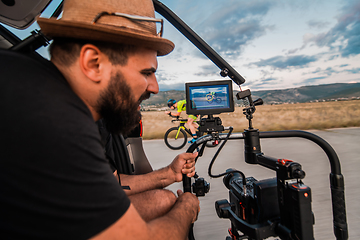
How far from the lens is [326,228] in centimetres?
184

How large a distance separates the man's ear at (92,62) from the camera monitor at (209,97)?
80cm

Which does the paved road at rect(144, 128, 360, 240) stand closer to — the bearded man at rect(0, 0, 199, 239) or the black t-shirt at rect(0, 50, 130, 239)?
the bearded man at rect(0, 0, 199, 239)

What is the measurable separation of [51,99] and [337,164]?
1311 millimetres

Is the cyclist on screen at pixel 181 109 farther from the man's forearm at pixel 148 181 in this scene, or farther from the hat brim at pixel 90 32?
the hat brim at pixel 90 32

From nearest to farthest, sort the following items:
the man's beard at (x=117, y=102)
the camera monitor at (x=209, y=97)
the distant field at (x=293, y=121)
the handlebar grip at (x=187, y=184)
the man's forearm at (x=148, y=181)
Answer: the man's beard at (x=117, y=102) < the handlebar grip at (x=187, y=184) < the camera monitor at (x=209, y=97) < the man's forearm at (x=148, y=181) < the distant field at (x=293, y=121)

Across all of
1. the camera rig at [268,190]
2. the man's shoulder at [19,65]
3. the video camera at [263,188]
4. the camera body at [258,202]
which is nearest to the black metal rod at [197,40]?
the camera rig at [268,190]

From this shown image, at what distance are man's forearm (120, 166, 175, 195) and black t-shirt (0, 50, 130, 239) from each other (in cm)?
97

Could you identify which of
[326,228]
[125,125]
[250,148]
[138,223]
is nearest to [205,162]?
[326,228]

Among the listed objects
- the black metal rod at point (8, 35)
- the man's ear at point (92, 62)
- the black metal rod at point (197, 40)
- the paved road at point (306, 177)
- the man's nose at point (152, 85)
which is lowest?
the paved road at point (306, 177)

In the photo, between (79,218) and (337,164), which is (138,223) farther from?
(337,164)

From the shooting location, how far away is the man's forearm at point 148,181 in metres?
1.50

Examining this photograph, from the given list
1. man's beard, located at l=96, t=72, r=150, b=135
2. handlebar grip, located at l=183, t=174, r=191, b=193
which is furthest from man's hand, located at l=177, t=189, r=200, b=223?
man's beard, located at l=96, t=72, r=150, b=135

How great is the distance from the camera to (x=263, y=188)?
1.10 meters

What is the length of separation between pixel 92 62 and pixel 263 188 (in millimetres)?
1080
